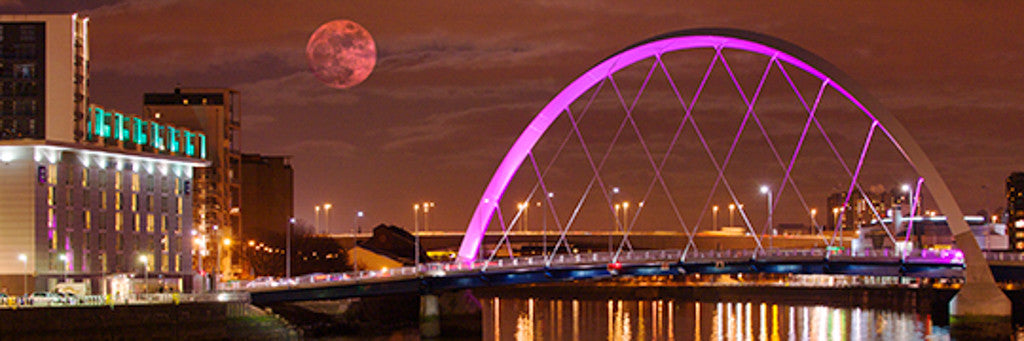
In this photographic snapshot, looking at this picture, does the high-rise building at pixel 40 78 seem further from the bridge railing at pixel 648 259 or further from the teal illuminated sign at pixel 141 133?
the bridge railing at pixel 648 259

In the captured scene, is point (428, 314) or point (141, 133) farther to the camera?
point (141, 133)

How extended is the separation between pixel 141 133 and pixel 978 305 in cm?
5790

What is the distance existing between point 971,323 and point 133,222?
56901 millimetres

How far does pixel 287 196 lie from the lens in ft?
607

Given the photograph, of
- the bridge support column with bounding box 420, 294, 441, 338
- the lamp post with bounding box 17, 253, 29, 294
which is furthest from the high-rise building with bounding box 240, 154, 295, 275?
the lamp post with bounding box 17, 253, 29, 294

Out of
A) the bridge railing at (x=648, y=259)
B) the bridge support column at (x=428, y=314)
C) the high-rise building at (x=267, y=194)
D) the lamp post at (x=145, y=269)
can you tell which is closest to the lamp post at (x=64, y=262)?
the lamp post at (x=145, y=269)

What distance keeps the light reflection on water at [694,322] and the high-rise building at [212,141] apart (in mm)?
27259

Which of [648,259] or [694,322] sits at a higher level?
[648,259]

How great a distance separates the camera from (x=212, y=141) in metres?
131

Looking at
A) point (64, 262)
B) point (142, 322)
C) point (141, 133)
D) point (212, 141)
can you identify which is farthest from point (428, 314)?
point (212, 141)

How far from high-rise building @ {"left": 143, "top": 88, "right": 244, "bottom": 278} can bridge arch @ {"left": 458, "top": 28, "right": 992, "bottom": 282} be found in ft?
132

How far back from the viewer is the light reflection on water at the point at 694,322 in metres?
93.8

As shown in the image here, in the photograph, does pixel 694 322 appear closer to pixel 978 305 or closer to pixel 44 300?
pixel 978 305

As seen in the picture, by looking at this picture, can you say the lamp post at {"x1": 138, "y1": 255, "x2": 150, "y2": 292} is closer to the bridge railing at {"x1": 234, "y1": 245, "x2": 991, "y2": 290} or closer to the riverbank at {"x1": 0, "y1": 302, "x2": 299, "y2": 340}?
the bridge railing at {"x1": 234, "y1": 245, "x2": 991, "y2": 290}
